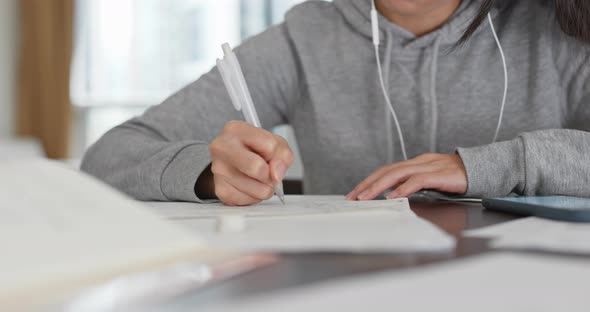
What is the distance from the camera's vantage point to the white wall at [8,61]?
462cm

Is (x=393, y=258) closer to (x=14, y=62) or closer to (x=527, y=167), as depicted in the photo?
(x=527, y=167)

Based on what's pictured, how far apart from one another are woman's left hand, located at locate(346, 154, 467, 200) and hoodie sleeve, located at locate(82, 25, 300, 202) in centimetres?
22

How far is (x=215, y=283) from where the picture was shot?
1.18 ft

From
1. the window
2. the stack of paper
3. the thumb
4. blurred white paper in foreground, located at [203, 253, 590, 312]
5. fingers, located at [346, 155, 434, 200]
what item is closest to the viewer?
blurred white paper in foreground, located at [203, 253, 590, 312]

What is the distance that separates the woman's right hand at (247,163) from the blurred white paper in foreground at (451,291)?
39cm

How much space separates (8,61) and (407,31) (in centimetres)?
406

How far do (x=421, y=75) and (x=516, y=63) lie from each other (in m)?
0.17

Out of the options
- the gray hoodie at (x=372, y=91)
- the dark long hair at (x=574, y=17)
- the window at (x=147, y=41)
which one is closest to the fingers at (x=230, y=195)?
the gray hoodie at (x=372, y=91)

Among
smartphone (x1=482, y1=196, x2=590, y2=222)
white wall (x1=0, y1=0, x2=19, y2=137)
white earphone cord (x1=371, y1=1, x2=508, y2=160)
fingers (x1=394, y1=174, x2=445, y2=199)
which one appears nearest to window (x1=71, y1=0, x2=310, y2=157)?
white wall (x1=0, y1=0, x2=19, y2=137)

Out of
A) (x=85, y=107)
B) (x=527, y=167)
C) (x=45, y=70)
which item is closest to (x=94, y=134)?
(x=85, y=107)

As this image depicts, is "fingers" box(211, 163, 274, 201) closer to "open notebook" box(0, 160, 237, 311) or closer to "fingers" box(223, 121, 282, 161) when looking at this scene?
"fingers" box(223, 121, 282, 161)

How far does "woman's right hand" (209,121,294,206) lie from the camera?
2.56 ft

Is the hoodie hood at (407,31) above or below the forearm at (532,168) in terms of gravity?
above

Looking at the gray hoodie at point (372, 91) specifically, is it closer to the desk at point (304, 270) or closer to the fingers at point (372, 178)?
the fingers at point (372, 178)
